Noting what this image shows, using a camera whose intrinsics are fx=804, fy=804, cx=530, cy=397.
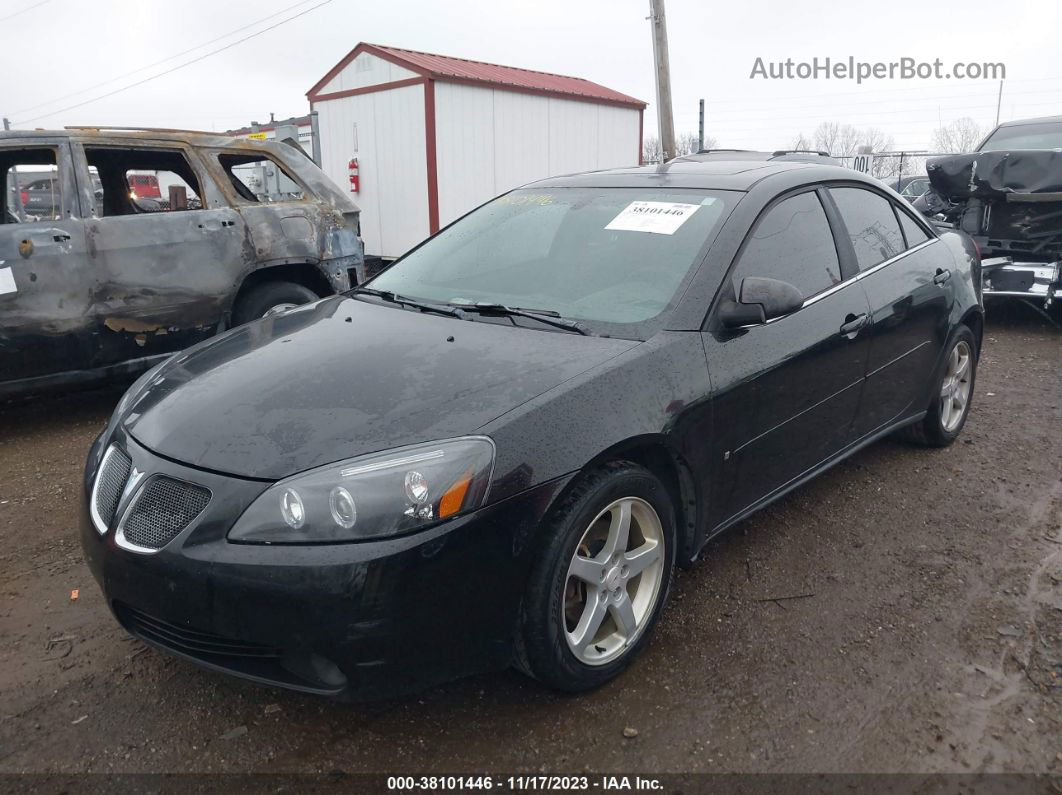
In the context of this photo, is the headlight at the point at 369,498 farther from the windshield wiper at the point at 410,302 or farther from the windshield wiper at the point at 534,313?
the windshield wiper at the point at 410,302

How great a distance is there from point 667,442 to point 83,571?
2.36 m

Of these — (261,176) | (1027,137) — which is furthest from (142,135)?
(1027,137)

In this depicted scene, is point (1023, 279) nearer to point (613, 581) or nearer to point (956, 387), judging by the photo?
point (956, 387)

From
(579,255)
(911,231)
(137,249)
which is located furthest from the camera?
(137,249)

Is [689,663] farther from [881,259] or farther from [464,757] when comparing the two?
[881,259]

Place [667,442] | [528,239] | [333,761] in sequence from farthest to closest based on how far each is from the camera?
1. [528,239]
2. [667,442]
3. [333,761]

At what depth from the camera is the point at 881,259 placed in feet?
12.2

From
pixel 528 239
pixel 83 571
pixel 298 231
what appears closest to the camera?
pixel 83 571

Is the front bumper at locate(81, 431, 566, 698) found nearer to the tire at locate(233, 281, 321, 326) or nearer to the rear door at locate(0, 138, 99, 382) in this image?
the rear door at locate(0, 138, 99, 382)

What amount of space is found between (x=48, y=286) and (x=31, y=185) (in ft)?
3.79

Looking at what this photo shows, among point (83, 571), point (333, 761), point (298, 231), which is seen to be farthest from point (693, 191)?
point (298, 231)

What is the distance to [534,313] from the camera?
286 cm

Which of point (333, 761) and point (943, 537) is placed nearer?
point (333, 761)

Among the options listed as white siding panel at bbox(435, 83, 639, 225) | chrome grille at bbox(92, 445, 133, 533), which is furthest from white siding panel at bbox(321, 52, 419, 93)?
chrome grille at bbox(92, 445, 133, 533)
